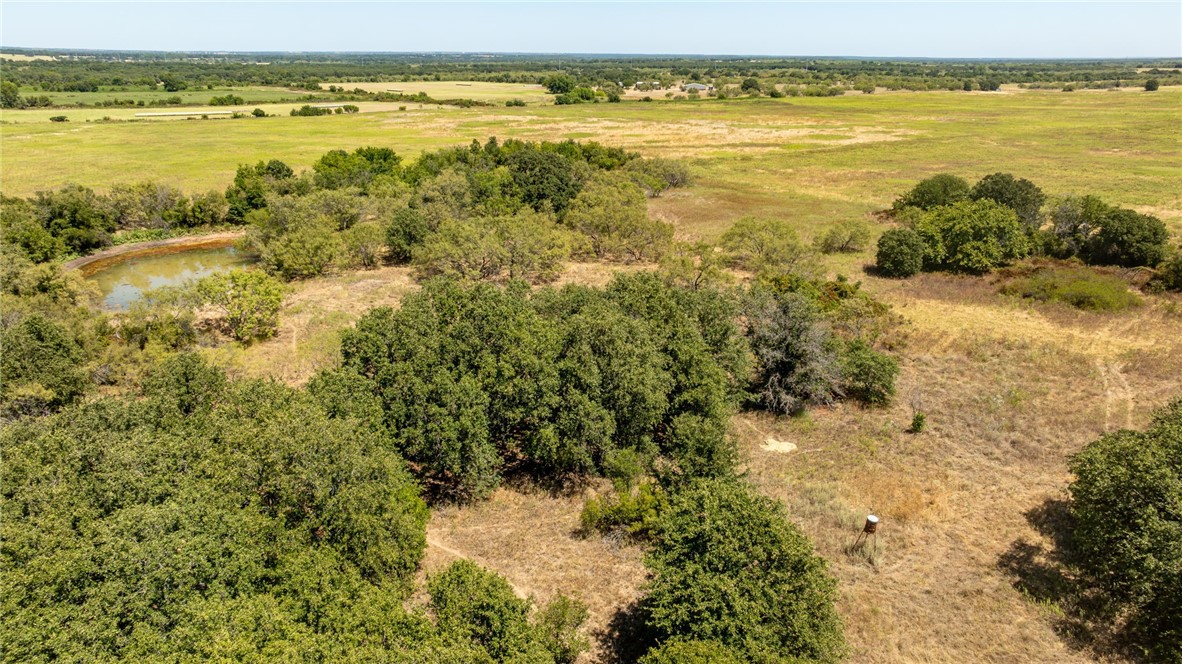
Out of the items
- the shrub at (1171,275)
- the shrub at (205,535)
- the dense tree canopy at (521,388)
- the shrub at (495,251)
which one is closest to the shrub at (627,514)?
the dense tree canopy at (521,388)

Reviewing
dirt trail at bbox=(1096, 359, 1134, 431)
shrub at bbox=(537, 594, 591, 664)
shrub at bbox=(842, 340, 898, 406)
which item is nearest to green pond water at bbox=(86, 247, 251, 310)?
shrub at bbox=(537, 594, 591, 664)

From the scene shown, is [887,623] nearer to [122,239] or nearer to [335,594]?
[335,594]

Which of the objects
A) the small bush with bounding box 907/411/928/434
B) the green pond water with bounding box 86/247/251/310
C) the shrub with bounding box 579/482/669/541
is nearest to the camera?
the shrub with bounding box 579/482/669/541

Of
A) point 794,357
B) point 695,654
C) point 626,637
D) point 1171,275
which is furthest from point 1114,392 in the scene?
point 695,654

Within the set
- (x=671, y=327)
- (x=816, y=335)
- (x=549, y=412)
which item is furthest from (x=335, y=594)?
(x=816, y=335)

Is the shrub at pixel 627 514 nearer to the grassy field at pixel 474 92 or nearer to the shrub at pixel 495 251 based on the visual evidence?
the shrub at pixel 495 251

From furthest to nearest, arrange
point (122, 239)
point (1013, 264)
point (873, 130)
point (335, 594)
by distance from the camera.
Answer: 1. point (873, 130)
2. point (122, 239)
3. point (1013, 264)
4. point (335, 594)

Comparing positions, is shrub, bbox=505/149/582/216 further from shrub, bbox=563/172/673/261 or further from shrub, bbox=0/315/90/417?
shrub, bbox=0/315/90/417
